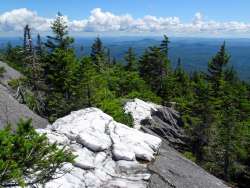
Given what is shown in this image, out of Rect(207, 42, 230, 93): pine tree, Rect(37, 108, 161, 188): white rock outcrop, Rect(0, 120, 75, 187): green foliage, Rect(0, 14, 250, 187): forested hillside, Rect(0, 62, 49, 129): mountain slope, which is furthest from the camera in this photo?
Rect(207, 42, 230, 93): pine tree

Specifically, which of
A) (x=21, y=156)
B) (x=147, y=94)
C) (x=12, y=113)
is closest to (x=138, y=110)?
(x=147, y=94)

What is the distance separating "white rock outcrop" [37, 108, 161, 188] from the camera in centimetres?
1572

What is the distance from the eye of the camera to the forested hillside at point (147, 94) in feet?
103

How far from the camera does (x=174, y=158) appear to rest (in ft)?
70.8

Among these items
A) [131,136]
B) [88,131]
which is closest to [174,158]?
[131,136]

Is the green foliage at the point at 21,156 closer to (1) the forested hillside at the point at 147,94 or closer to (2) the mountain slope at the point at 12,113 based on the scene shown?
(2) the mountain slope at the point at 12,113

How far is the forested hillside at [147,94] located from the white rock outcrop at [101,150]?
24.0 ft

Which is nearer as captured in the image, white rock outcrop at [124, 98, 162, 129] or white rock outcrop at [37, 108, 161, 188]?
white rock outcrop at [37, 108, 161, 188]

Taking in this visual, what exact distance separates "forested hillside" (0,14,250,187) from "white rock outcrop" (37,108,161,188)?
7.30 m

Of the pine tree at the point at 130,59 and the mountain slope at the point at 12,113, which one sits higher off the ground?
the mountain slope at the point at 12,113

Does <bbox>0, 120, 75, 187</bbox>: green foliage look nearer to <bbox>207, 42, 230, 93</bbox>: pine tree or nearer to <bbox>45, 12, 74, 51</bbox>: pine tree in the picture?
<bbox>45, 12, 74, 51</bbox>: pine tree

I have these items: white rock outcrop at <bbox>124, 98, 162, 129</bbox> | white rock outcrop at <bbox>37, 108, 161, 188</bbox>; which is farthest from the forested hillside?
white rock outcrop at <bbox>37, 108, 161, 188</bbox>

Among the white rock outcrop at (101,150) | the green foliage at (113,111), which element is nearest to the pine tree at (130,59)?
the green foliage at (113,111)

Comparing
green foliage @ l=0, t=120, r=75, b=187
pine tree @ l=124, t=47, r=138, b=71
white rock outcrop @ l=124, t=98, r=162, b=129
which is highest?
green foliage @ l=0, t=120, r=75, b=187
